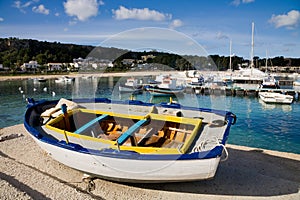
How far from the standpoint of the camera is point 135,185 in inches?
236

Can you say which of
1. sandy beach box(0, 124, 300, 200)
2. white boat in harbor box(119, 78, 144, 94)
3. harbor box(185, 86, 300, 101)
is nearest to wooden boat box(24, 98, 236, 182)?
sandy beach box(0, 124, 300, 200)

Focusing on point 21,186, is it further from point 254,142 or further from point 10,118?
point 10,118

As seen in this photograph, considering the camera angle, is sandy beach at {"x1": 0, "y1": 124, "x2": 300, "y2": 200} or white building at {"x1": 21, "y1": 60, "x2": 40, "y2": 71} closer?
sandy beach at {"x1": 0, "y1": 124, "x2": 300, "y2": 200}

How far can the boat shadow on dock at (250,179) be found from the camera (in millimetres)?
5953

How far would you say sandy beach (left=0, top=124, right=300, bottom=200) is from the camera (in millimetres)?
5598

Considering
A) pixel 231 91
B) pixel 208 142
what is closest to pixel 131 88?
pixel 231 91

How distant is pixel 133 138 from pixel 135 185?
1240 mm

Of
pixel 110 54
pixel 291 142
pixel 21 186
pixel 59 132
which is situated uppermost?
pixel 110 54

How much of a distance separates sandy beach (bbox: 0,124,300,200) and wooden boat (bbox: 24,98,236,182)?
25.7 inches

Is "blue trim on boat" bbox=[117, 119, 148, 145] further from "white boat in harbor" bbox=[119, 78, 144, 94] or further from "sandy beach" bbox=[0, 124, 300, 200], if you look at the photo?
"white boat in harbor" bbox=[119, 78, 144, 94]

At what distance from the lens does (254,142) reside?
41.4 ft

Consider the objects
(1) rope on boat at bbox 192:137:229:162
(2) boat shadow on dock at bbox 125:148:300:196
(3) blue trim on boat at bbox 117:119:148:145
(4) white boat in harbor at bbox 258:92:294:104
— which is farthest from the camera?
(4) white boat in harbor at bbox 258:92:294:104

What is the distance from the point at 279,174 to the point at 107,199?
19.1 feet

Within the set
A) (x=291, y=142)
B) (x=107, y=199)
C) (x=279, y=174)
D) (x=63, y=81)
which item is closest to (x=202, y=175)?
(x=107, y=199)
